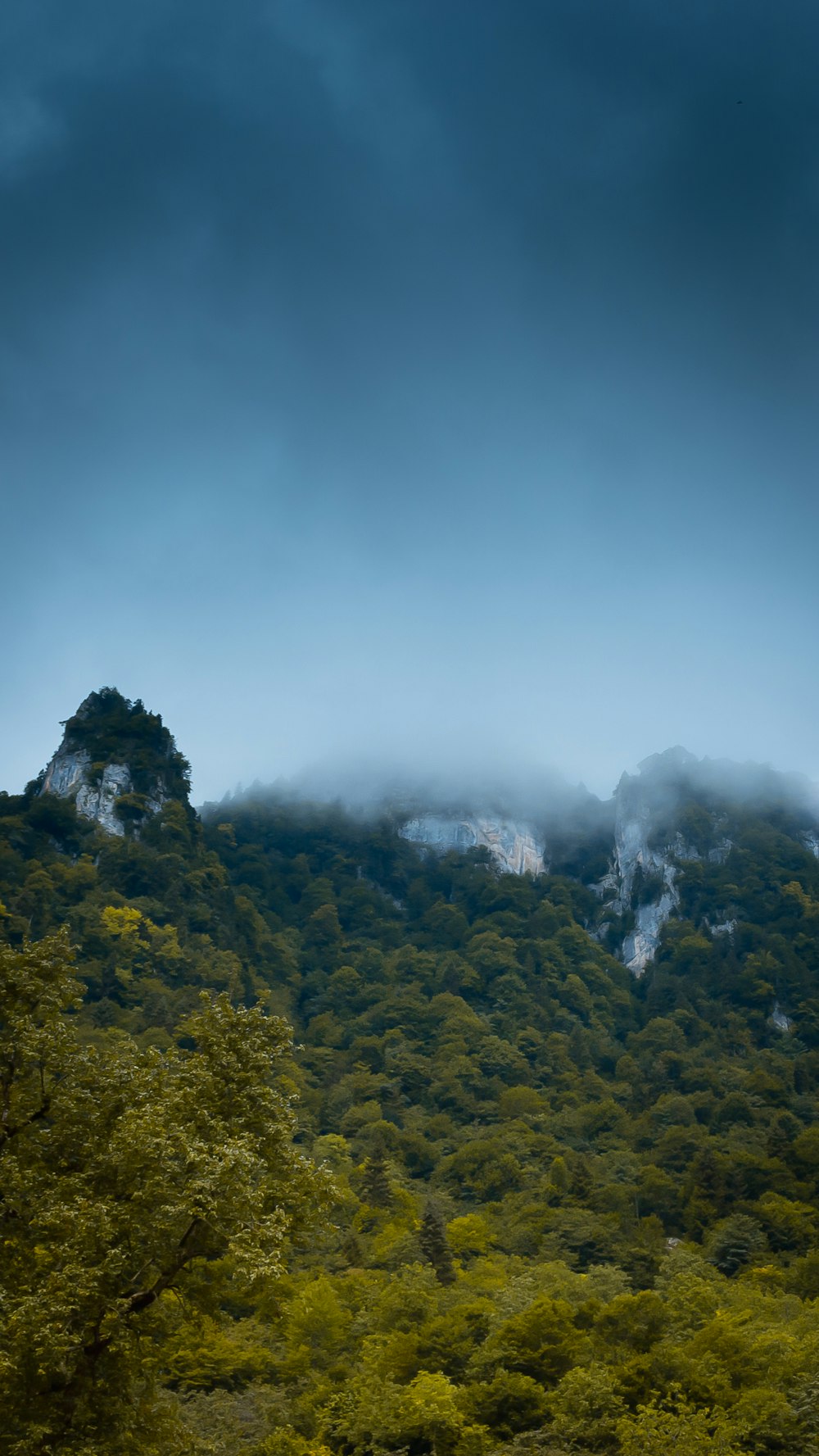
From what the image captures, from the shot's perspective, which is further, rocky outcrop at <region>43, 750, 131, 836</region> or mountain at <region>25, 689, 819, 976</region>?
mountain at <region>25, 689, 819, 976</region>

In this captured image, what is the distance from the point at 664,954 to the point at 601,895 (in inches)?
1126

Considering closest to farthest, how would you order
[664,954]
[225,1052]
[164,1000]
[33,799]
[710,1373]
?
[225,1052]
[710,1373]
[164,1000]
[33,799]
[664,954]

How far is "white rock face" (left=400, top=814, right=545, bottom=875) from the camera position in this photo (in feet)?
526

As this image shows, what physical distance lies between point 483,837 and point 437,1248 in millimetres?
116433

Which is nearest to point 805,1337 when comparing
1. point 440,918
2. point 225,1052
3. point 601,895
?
point 225,1052

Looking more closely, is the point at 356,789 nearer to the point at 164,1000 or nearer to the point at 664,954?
the point at 664,954

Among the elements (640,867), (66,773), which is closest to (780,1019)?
(640,867)

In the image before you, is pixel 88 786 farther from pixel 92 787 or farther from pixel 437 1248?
pixel 437 1248

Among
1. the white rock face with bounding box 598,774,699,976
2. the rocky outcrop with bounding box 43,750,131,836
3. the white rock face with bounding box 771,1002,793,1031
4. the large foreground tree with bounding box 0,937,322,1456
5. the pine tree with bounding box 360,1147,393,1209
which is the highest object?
the white rock face with bounding box 598,774,699,976

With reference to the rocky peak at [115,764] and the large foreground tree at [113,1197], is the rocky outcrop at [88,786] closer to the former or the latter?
the rocky peak at [115,764]

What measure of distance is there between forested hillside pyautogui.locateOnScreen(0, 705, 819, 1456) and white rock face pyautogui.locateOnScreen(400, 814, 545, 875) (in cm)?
431

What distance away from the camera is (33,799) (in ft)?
355

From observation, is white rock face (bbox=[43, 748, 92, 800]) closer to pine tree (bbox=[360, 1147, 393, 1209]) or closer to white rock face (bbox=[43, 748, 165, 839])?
white rock face (bbox=[43, 748, 165, 839])

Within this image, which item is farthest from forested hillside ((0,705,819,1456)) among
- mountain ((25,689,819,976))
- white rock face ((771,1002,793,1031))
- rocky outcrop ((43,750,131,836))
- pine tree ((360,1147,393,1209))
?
rocky outcrop ((43,750,131,836))
